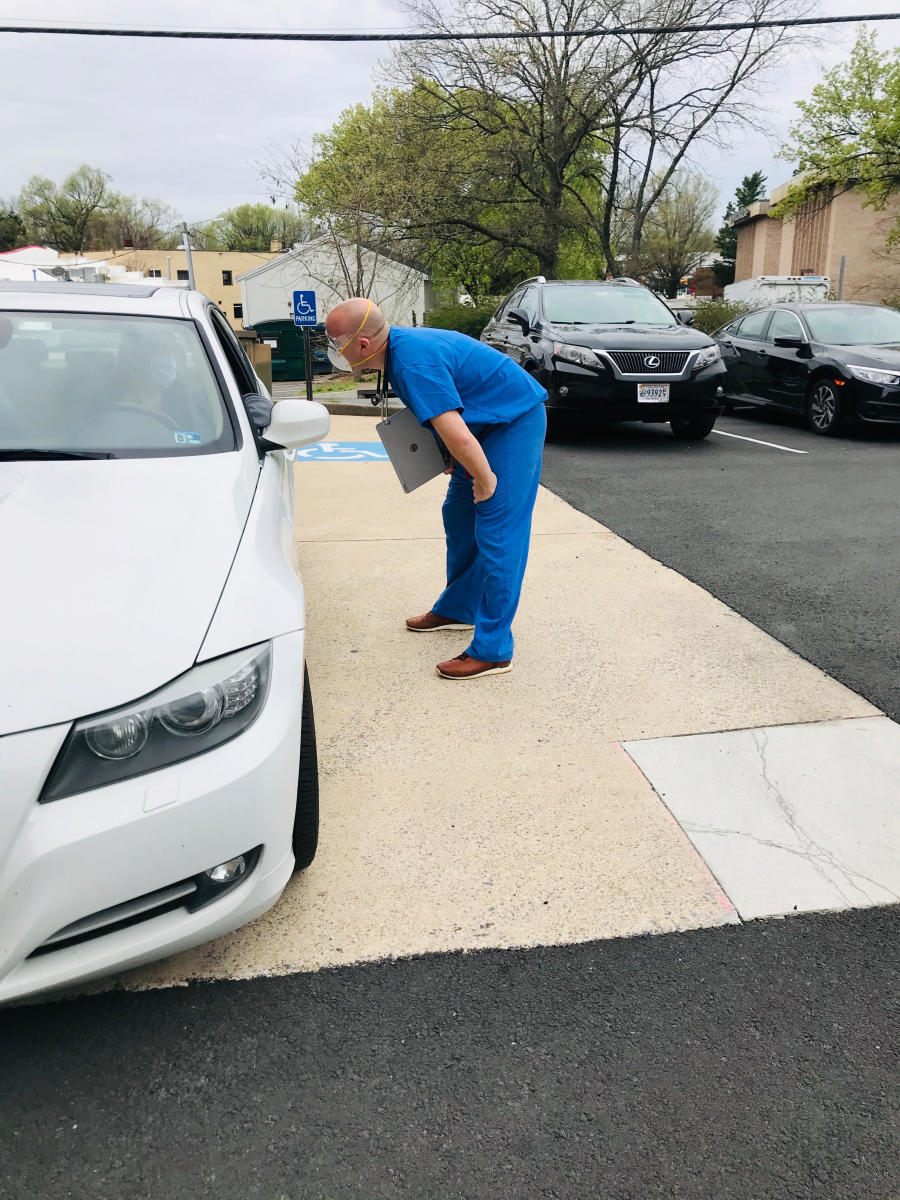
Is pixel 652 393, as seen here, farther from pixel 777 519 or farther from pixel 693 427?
pixel 777 519

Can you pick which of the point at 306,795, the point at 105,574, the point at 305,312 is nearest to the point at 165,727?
the point at 105,574

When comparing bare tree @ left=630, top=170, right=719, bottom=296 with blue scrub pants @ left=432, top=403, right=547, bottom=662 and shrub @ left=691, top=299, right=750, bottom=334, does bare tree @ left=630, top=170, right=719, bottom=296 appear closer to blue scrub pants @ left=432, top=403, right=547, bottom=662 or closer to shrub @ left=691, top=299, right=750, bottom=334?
shrub @ left=691, top=299, right=750, bottom=334

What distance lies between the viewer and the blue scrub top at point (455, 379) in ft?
10.9

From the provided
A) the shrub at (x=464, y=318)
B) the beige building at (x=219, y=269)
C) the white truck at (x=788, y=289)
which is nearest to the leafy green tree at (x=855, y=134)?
the white truck at (x=788, y=289)

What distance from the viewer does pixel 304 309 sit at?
49.5ft

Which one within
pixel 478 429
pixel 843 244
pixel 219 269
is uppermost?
pixel 219 269

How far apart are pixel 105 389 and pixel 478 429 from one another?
1420 mm

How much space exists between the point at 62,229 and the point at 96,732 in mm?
77356

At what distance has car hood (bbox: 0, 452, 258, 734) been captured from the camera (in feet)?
5.84

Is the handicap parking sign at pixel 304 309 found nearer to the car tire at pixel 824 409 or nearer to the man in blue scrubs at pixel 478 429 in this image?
the car tire at pixel 824 409

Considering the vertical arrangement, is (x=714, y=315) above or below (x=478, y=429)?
above

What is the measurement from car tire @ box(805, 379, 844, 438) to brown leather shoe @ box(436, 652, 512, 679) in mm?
7704

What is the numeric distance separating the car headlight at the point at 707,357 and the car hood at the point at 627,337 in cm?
7

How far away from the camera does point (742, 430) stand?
1140cm
